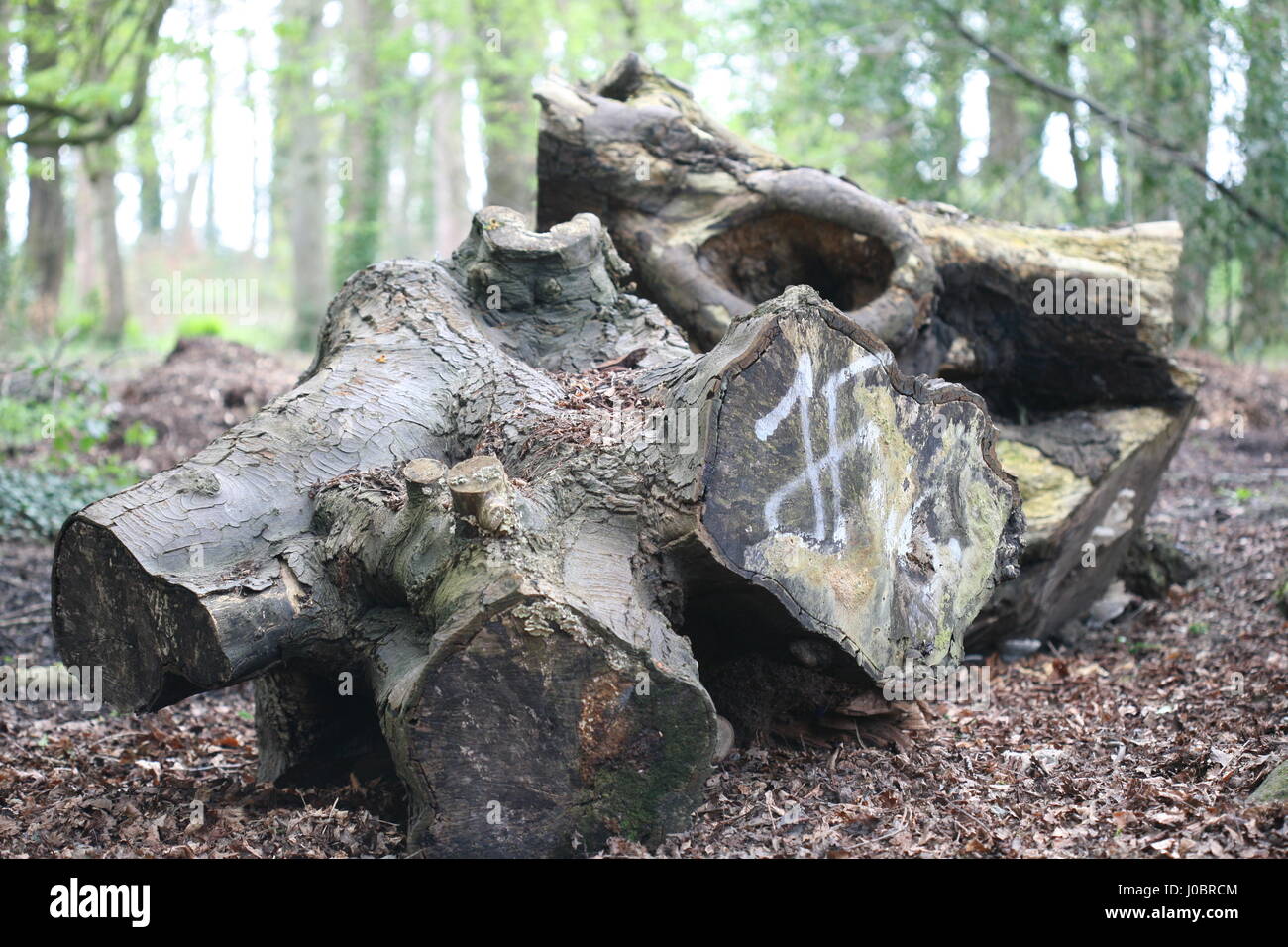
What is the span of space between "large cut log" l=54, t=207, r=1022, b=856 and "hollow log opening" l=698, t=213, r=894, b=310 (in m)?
1.77

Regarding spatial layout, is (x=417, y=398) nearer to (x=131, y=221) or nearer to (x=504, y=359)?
(x=504, y=359)

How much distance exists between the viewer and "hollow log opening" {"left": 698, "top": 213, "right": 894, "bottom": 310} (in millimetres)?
5152

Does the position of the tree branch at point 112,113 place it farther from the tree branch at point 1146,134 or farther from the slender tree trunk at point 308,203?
the slender tree trunk at point 308,203

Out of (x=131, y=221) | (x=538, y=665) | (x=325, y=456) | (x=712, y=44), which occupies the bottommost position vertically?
(x=538, y=665)

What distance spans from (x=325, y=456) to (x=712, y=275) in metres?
2.38

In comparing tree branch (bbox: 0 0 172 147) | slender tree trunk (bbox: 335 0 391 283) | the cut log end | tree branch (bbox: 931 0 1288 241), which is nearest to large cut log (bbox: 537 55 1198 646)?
the cut log end

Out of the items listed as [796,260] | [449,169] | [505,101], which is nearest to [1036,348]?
[796,260]

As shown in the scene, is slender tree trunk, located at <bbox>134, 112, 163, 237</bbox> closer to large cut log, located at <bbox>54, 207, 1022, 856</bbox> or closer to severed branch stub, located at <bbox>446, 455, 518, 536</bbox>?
large cut log, located at <bbox>54, 207, 1022, 856</bbox>

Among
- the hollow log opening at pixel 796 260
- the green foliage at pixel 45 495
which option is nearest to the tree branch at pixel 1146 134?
the hollow log opening at pixel 796 260

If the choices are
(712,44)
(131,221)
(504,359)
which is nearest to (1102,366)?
(504,359)

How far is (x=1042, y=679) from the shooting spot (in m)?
4.61

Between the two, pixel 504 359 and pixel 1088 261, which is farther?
pixel 1088 261

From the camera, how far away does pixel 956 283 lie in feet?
17.6
